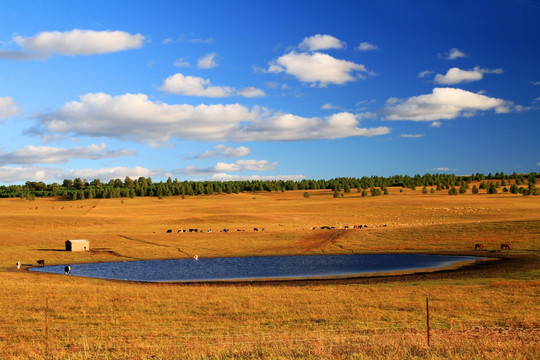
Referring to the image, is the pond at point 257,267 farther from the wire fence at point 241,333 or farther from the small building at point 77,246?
the wire fence at point 241,333

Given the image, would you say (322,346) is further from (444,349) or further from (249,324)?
(249,324)

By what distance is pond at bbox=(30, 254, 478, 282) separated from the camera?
50872mm

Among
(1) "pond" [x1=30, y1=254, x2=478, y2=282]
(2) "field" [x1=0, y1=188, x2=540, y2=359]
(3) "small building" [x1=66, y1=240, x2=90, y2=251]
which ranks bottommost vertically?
(1) "pond" [x1=30, y1=254, x2=478, y2=282]

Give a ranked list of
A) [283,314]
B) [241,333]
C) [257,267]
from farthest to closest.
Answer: [257,267], [283,314], [241,333]

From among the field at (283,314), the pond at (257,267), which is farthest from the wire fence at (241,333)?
the pond at (257,267)

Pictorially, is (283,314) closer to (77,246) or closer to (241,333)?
(241,333)

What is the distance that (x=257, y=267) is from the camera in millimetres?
58000

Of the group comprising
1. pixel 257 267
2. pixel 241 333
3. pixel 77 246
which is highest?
pixel 241 333

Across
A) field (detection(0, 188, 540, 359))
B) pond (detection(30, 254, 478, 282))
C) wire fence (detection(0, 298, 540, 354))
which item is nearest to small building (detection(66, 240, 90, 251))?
field (detection(0, 188, 540, 359))

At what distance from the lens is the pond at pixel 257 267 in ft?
167

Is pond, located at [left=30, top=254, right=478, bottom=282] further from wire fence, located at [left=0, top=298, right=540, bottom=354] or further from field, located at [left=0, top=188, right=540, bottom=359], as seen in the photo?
wire fence, located at [left=0, top=298, right=540, bottom=354]

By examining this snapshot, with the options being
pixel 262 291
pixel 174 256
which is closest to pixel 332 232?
pixel 174 256

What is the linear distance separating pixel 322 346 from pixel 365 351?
64.4 inches

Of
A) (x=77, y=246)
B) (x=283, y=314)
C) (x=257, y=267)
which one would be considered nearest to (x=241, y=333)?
(x=283, y=314)
